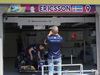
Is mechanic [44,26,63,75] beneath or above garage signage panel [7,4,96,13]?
beneath

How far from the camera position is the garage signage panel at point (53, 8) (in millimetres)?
7375

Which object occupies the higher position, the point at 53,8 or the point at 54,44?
the point at 53,8

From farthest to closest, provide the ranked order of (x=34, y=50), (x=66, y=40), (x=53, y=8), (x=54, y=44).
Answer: (x=66, y=40), (x=34, y=50), (x=53, y=8), (x=54, y=44)

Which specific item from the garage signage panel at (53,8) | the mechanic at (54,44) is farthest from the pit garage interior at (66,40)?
the mechanic at (54,44)

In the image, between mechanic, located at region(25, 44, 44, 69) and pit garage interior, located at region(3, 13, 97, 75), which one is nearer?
mechanic, located at region(25, 44, 44, 69)

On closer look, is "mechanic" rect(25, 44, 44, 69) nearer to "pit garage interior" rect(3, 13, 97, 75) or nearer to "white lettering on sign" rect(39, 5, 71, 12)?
"white lettering on sign" rect(39, 5, 71, 12)

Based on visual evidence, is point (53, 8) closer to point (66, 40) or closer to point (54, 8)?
point (54, 8)

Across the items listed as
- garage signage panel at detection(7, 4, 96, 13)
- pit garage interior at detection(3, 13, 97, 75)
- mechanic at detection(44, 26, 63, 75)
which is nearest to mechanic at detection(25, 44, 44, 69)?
garage signage panel at detection(7, 4, 96, 13)

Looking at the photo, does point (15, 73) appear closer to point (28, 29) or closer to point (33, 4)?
point (33, 4)

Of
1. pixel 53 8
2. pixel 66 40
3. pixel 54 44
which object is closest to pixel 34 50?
pixel 53 8

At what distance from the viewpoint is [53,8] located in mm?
7527

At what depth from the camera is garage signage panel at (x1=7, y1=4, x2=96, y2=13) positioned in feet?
24.2

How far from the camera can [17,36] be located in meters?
18.2

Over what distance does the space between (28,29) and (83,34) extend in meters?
4.84
